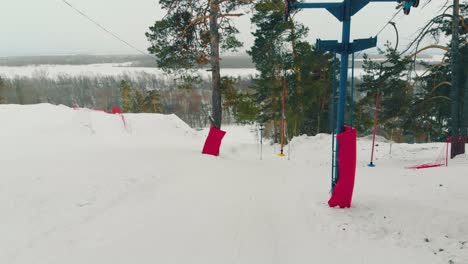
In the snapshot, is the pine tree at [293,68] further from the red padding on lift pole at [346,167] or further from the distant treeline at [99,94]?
the distant treeline at [99,94]

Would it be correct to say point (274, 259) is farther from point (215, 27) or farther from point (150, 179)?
point (215, 27)

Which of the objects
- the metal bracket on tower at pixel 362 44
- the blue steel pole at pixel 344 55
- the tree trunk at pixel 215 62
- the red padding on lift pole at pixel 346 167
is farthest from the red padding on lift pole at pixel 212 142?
the metal bracket on tower at pixel 362 44

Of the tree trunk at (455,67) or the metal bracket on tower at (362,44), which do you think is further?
the tree trunk at (455,67)

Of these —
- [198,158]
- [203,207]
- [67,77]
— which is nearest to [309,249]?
[203,207]

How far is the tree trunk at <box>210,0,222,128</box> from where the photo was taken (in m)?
11.6

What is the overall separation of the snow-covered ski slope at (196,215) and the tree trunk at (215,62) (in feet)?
16.8

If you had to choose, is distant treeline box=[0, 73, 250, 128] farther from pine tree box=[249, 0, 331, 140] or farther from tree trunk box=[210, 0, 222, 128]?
tree trunk box=[210, 0, 222, 128]

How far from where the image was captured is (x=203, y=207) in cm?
532

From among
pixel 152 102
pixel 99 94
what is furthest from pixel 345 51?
pixel 99 94

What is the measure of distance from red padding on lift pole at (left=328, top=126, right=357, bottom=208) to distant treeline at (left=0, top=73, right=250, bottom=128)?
73268 millimetres

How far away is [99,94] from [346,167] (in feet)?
373

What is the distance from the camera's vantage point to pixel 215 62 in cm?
1231

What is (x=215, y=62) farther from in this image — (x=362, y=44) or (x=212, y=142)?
(x=362, y=44)

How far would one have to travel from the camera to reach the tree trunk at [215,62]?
11625 millimetres
